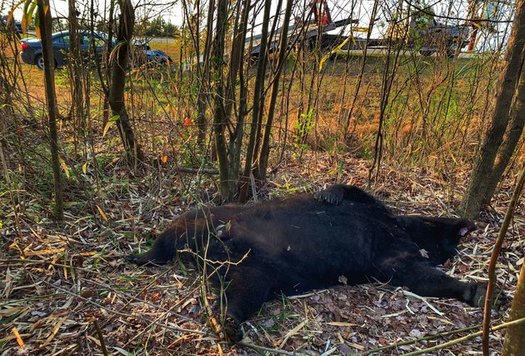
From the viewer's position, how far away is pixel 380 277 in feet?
9.13

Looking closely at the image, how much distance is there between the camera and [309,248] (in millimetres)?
2748

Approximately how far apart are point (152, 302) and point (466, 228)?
2211 millimetres

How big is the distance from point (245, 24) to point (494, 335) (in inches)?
92.6

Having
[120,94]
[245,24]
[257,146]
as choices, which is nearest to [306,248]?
[257,146]

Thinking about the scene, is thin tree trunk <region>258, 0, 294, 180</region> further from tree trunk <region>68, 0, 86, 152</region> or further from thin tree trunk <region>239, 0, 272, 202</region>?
tree trunk <region>68, 0, 86, 152</region>

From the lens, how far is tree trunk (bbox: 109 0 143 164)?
10.2 ft

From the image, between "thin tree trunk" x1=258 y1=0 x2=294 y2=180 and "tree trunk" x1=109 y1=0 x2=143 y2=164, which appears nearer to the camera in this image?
"thin tree trunk" x1=258 y1=0 x2=294 y2=180

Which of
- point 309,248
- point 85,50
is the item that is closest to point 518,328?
point 309,248

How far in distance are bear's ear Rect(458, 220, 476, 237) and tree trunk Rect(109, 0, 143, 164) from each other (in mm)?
2482

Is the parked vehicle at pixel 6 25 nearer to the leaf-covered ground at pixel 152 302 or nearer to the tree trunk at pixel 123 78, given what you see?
the tree trunk at pixel 123 78

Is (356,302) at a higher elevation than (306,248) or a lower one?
lower

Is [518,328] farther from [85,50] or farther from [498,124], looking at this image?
[85,50]

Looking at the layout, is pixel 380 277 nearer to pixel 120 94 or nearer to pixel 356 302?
pixel 356 302

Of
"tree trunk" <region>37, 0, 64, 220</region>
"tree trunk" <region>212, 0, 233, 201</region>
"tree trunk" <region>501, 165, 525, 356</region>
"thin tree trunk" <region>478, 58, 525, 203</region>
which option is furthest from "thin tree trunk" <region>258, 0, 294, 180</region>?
"tree trunk" <region>501, 165, 525, 356</region>
